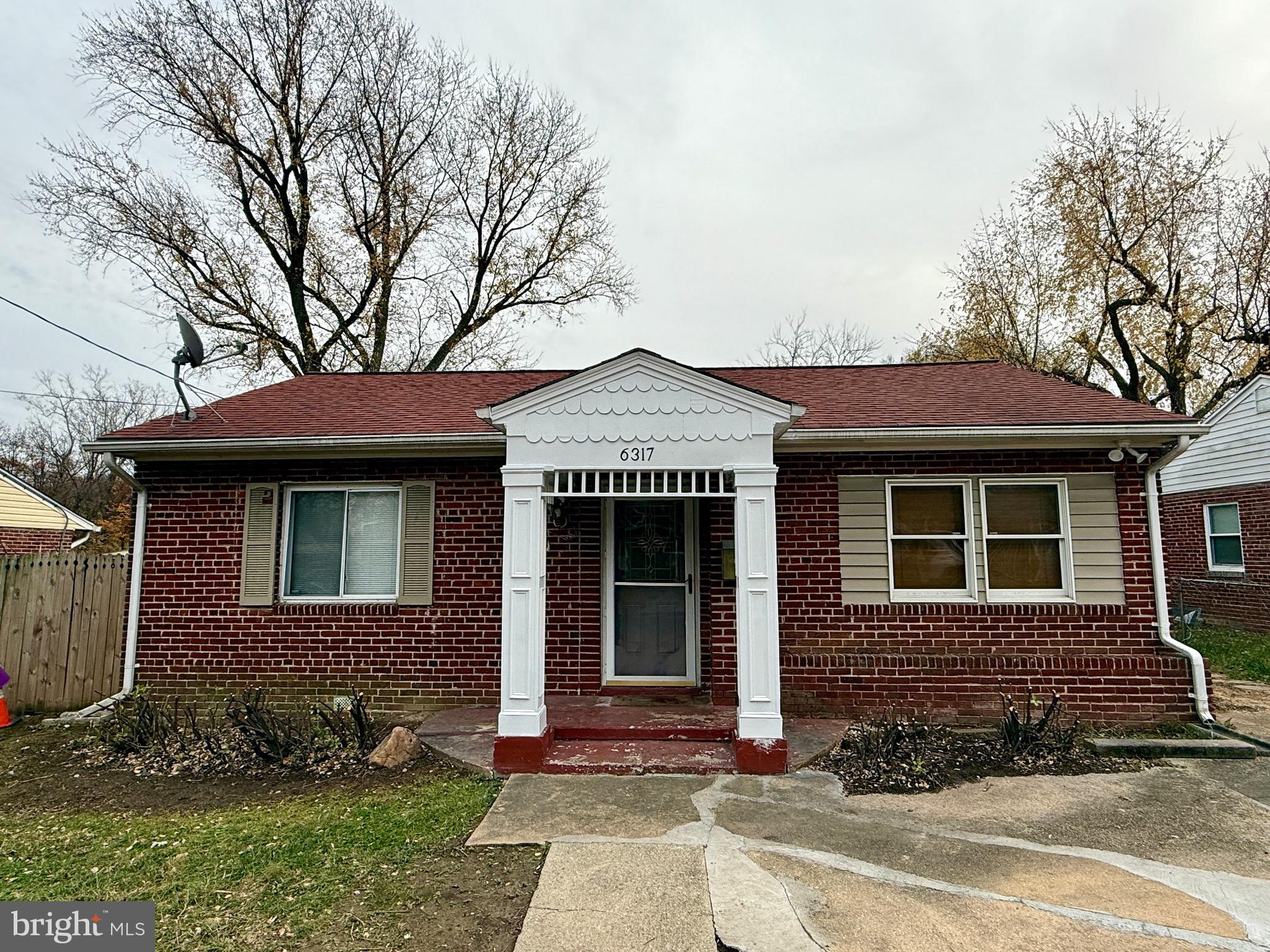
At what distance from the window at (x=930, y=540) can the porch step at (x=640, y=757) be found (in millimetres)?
2479

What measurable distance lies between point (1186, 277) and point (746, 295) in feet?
36.2

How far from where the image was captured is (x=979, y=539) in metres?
6.82

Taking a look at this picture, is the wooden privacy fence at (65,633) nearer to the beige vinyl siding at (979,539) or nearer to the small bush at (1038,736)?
the beige vinyl siding at (979,539)

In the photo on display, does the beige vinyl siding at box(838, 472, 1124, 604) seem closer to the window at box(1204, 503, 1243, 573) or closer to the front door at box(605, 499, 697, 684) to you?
the front door at box(605, 499, 697, 684)

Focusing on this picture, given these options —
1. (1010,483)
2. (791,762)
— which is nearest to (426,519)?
(791,762)

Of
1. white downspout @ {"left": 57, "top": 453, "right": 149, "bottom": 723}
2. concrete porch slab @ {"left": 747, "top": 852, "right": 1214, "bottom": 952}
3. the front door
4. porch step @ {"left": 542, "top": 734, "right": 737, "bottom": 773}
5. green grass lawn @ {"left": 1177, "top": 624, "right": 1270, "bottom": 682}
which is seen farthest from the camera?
green grass lawn @ {"left": 1177, "top": 624, "right": 1270, "bottom": 682}

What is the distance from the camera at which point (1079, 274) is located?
18.8 meters

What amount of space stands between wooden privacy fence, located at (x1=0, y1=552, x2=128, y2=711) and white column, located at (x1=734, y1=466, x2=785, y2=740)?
6.65 metres

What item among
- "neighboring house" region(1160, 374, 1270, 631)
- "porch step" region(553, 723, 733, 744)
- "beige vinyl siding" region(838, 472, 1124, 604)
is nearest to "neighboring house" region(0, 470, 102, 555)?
"porch step" region(553, 723, 733, 744)

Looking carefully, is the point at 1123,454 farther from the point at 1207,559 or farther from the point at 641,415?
the point at 1207,559

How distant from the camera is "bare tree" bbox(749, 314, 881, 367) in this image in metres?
25.7

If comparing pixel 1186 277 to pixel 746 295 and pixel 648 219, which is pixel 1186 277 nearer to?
pixel 746 295

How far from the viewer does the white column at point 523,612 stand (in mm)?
5352

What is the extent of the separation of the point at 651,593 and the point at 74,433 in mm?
34925
